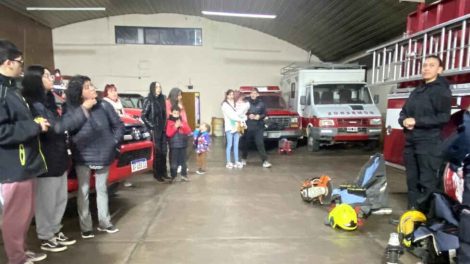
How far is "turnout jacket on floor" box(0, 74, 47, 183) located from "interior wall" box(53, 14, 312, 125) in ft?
46.0

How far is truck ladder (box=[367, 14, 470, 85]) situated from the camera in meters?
3.98

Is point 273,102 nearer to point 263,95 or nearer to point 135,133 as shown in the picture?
point 263,95

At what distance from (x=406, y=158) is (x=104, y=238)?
3.49 meters

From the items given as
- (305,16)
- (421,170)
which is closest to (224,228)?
(421,170)

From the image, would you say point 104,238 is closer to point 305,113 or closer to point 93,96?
point 93,96

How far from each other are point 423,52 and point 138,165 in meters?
4.26

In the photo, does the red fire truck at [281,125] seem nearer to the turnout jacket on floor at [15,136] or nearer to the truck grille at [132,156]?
the truck grille at [132,156]

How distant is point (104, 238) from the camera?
3.60 metres

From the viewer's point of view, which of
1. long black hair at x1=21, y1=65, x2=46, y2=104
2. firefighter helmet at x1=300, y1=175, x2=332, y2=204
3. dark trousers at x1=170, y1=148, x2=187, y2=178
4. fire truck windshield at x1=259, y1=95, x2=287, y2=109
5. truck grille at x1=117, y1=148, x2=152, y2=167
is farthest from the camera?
fire truck windshield at x1=259, y1=95, x2=287, y2=109

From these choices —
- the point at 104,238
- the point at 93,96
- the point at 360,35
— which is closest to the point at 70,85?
the point at 93,96

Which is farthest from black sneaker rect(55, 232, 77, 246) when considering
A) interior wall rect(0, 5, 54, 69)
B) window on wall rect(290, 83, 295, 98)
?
interior wall rect(0, 5, 54, 69)

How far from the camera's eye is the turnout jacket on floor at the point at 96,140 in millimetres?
3363

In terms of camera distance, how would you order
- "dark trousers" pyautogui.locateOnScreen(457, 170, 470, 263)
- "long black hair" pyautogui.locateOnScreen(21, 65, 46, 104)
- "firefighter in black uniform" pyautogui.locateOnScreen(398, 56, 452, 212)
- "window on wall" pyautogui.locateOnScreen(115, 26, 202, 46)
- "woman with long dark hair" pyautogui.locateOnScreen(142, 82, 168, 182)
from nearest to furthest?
1. "dark trousers" pyautogui.locateOnScreen(457, 170, 470, 263)
2. "long black hair" pyautogui.locateOnScreen(21, 65, 46, 104)
3. "firefighter in black uniform" pyautogui.locateOnScreen(398, 56, 452, 212)
4. "woman with long dark hair" pyautogui.locateOnScreen(142, 82, 168, 182)
5. "window on wall" pyautogui.locateOnScreen(115, 26, 202, 46)

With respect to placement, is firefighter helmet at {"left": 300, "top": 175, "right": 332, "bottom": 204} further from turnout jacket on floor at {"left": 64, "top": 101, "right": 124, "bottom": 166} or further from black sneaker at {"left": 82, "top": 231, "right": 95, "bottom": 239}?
black sneaker at {"left": 82, "top": 231, "right": 95, "bottom": 239}
